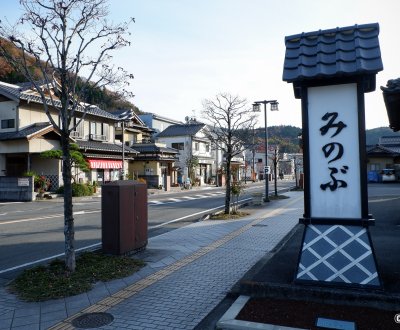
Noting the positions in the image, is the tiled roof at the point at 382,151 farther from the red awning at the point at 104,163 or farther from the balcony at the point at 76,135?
the balcony at the point at 76,135

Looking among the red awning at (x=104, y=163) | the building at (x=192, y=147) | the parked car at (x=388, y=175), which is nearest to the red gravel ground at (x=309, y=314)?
the red awning at (x=104, y=163)

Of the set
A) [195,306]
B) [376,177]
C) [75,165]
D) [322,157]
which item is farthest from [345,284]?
[376,177]

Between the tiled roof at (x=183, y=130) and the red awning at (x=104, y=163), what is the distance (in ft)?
58.3

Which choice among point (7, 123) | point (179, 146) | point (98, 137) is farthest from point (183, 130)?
point (7, 123)

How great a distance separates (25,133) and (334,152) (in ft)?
90.5

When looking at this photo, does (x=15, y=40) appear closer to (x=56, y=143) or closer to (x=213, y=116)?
(x=213, y=116)

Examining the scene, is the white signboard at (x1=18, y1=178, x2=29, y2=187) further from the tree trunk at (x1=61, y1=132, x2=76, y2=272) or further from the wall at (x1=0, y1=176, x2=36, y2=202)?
the tree trunk at (x1=61, y1=132, x2=76, y2=272)

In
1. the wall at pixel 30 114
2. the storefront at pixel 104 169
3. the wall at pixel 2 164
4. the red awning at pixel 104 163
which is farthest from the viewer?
the storefront at pixel 104 169

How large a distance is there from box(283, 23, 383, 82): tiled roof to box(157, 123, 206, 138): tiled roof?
47.0m

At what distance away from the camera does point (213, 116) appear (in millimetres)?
18047

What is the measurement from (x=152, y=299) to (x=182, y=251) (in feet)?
11.7

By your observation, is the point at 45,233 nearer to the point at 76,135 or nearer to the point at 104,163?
the point at 76,135

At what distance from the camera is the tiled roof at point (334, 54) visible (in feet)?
17.1

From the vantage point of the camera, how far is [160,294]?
6109 millimetres
